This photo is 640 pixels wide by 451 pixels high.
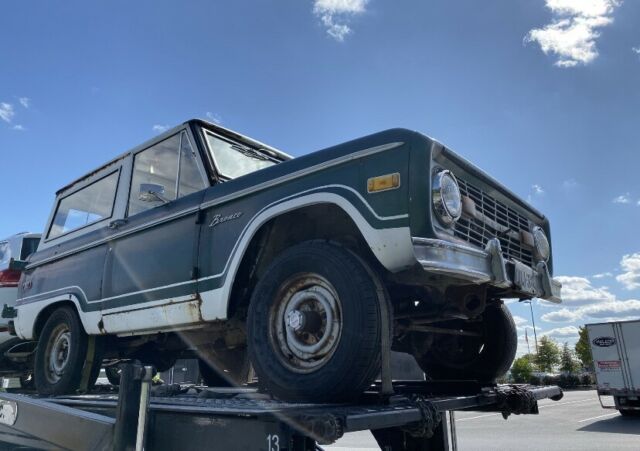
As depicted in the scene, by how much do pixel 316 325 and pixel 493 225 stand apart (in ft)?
4.59

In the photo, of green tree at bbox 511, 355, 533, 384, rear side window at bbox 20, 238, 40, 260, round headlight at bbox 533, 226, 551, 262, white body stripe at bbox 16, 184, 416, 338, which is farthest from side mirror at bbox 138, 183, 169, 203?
green tree at bbox 511, 355, 533, 384

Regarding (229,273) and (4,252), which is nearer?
(229,273)

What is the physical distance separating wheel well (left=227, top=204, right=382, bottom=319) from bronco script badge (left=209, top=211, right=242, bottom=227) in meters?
0.21

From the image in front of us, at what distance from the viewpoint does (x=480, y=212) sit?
3.26 meters

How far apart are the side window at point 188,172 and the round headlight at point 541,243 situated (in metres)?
2.50

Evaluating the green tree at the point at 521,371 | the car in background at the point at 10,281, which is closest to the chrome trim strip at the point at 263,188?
the car in background at the point at 10,281

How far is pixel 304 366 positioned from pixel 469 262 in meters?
1.02

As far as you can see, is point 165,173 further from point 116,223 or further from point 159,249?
point 159,249

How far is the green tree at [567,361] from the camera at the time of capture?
49.7 metres

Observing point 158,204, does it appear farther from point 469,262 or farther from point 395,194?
point 469,262

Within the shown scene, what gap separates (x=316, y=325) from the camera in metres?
2.71

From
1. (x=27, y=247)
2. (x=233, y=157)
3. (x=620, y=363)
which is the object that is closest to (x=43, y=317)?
(x=233, y=157)

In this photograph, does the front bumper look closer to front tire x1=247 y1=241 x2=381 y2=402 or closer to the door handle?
front tire x1=247 y1=241 x2=381 y2=402

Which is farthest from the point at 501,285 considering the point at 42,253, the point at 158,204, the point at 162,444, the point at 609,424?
the point at 609,424
